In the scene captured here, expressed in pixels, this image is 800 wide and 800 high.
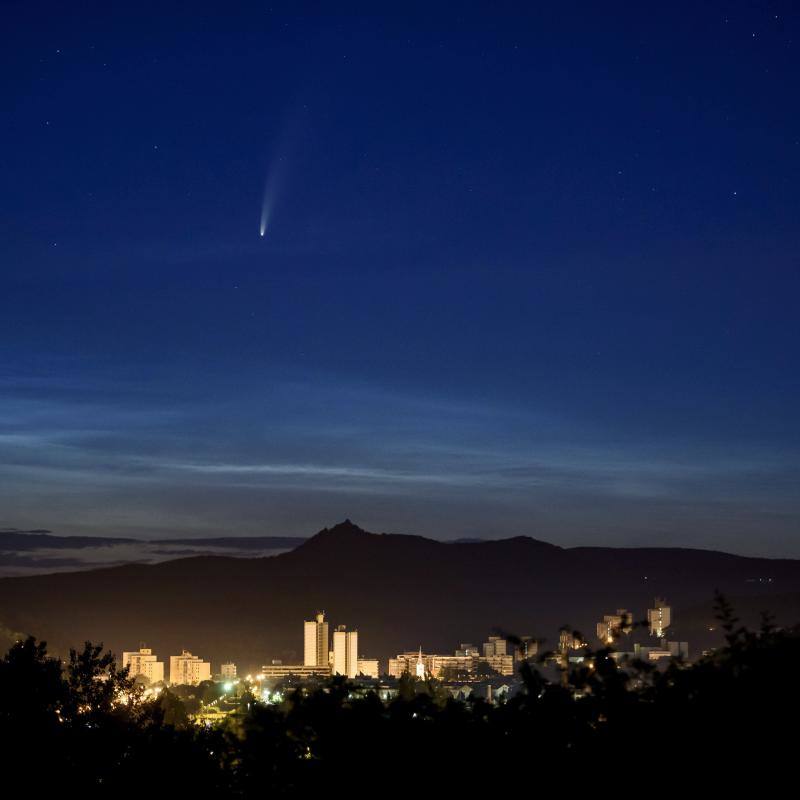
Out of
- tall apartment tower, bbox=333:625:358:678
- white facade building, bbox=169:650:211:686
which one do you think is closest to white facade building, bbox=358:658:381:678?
tall apartment tower, bbox=333:625:358:678

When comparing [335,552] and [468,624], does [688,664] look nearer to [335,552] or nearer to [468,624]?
[468,624]

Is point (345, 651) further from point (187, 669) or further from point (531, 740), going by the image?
point (531, 740)

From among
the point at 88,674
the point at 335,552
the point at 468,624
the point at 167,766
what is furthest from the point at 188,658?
the point at 167,766


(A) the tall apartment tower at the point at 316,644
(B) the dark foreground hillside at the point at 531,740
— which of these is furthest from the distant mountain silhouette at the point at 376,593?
(B) the dark foreground hillside at the point at 531,740

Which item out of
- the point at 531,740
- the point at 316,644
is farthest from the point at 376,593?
the point at 531,740

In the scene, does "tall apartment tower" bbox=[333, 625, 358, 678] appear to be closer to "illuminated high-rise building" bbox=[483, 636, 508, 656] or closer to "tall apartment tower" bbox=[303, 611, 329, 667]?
"tall apartment tower" bbox=[303, 611, 329, 667]
